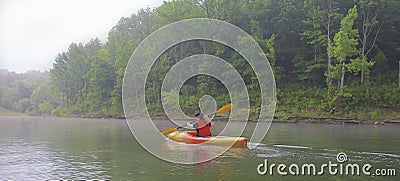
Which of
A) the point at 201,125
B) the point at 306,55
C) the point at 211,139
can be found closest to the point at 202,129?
the point at 201,125

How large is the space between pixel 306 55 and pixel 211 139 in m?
24.8

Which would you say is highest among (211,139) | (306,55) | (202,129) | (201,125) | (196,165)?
(306,55)

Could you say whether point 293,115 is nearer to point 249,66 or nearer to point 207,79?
point 249,66

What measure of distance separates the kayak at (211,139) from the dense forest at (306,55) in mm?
16400

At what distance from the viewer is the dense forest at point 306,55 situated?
99.5 feet

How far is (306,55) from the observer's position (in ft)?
124

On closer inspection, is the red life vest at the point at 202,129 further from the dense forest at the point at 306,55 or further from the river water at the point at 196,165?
the dense forest at the point at 306,55

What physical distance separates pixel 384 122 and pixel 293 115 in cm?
691

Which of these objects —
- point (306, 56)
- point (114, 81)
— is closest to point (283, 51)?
point (306, 56)

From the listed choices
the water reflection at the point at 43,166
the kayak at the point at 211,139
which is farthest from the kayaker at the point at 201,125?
the water reflection at the point at 43,166

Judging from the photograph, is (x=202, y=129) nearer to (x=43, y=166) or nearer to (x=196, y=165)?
(x=196, y=165)

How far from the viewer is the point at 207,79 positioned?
40.3 metres

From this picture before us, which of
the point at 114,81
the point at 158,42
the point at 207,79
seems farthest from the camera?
the point at 114,81

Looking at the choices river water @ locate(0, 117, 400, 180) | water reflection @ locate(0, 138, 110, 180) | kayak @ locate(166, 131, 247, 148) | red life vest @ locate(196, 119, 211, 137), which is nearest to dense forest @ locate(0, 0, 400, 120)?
river water @ locate(0, 117, 400, 180)
